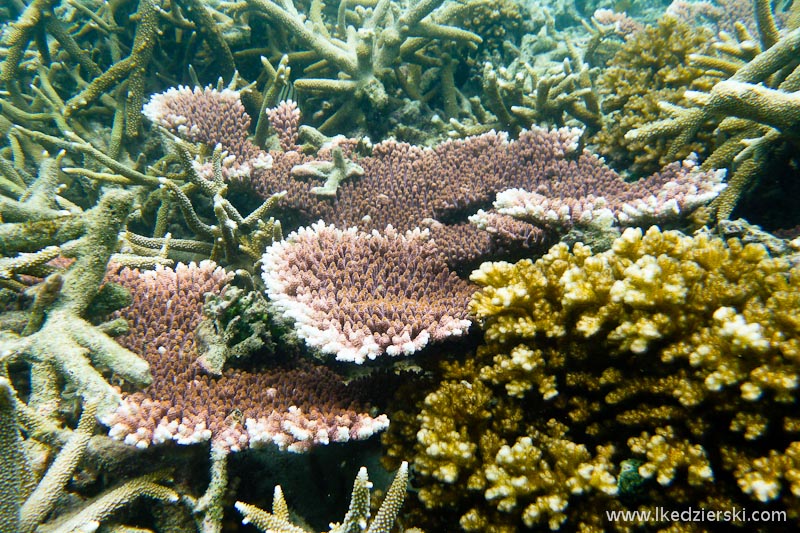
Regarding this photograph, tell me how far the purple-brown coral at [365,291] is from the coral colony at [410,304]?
2 cm

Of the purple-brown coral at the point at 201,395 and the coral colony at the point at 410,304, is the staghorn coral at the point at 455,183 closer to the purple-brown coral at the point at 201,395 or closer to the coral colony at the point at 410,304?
the coral colony at the point at 410,304

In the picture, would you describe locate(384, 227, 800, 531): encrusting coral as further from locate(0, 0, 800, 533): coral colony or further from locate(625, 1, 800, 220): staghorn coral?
locate(625, 1, 800, 220): staghorn coral

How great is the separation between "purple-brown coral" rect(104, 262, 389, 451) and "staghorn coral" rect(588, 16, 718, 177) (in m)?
3.32

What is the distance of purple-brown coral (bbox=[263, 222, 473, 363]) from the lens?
7.82ft

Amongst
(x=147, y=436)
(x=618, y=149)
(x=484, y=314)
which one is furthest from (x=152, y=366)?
(x=618, y=149)

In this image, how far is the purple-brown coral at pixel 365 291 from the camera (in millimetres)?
2383

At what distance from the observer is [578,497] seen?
1.90 metres

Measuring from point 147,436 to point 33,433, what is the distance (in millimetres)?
668

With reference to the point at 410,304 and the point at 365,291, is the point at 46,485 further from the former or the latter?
the point at 410,304

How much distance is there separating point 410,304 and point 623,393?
4.19ft

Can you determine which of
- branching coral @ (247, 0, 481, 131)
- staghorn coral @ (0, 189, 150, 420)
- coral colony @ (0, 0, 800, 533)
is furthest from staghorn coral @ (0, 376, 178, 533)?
branching coral @ (247, 0, 481, 131)

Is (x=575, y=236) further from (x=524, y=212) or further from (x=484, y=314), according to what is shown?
(x=484, y=314)

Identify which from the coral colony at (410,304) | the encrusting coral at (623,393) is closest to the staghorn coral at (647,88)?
the coral colony at (410,304)

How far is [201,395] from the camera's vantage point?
8.51ft
